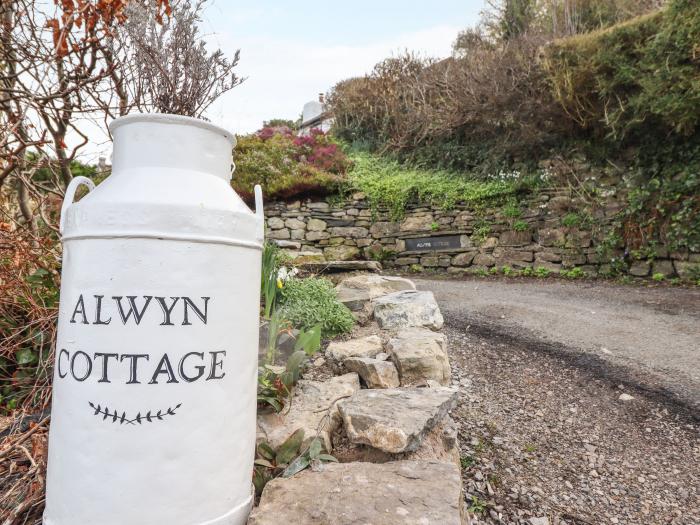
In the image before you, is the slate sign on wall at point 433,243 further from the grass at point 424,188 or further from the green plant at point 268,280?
the green plant at point 268,280

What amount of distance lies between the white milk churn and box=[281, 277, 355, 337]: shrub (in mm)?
1822

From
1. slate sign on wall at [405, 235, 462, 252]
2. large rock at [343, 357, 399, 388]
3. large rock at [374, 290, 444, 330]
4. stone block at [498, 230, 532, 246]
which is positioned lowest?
large rock at [343, 357, 399, 388]

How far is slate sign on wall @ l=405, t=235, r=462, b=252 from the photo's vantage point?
8.12 metres

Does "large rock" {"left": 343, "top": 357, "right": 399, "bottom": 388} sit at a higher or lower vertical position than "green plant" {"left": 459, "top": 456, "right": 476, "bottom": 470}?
higher

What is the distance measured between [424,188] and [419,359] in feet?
20.1

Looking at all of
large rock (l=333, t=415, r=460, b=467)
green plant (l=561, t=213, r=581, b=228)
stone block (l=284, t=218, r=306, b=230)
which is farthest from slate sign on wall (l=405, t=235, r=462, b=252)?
large rock (l=333, t=415, r=460, b=467)

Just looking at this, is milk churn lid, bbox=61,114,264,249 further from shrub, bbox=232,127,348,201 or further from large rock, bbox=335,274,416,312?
shrub, bbox=232,127,348,201

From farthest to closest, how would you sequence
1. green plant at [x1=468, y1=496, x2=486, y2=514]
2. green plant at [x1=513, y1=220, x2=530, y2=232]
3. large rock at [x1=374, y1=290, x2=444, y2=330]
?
green plant at [x1=513, y1=220, x2=530, y2=232] < large rock at [x1=374, y1=290, x2=444, y2=330] < green plant at [x1=468, y1=496, x2=486, y2=514]

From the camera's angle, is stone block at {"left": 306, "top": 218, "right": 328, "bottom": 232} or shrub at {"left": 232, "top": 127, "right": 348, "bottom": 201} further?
stone block at {"left": 306, "top": 218, "right": 328, "bottom": 232}

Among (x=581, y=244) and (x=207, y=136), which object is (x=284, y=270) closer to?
(x=207, y=136)

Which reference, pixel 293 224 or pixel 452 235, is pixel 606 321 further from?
pixel 293 224

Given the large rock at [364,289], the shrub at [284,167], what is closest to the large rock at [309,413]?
the large rock at [364,289]

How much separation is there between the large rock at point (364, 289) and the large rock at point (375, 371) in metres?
1.42

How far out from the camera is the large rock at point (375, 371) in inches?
97.0
